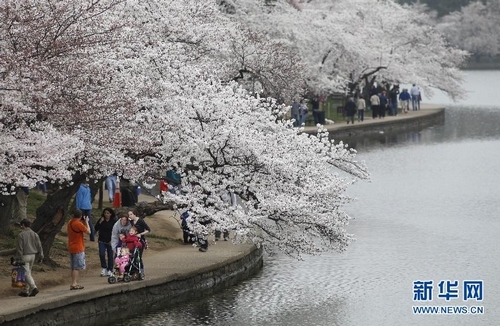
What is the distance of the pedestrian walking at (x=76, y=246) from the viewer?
58.2 feet

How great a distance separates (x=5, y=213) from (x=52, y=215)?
1.96 metres

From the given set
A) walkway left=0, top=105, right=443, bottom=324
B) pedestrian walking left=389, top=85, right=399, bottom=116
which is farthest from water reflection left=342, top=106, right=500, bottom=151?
walkway left=0, top=105, right=443, bottom=324

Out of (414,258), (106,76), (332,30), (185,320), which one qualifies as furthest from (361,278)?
(332,30)

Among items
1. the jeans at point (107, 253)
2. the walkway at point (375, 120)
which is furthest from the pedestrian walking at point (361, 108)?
the jeans at point (107, 253)

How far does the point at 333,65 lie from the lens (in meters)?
57.2

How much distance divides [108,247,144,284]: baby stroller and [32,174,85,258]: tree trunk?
62.2 inches

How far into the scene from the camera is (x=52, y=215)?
770 inches

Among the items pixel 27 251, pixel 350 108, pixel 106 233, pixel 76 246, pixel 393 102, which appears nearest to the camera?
pixel 27 251

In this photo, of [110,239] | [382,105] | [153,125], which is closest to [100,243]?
[110,239]

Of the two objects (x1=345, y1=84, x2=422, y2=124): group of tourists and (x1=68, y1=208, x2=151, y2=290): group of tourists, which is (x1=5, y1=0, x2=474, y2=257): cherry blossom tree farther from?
(x1=345, y1=84, x2=422, y2=124): group of tourists

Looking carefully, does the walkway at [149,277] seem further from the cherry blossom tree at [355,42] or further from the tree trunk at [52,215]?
the cherry blossom tree at [355,42]

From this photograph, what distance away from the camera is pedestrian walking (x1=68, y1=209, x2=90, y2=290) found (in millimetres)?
17734

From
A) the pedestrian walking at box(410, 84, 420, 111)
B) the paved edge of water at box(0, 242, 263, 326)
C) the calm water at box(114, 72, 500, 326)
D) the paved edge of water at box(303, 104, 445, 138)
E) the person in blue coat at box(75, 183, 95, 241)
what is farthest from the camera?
the pedestrian walking at box(410, 84, 420, 111)

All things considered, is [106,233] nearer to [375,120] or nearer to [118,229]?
[118,229]
